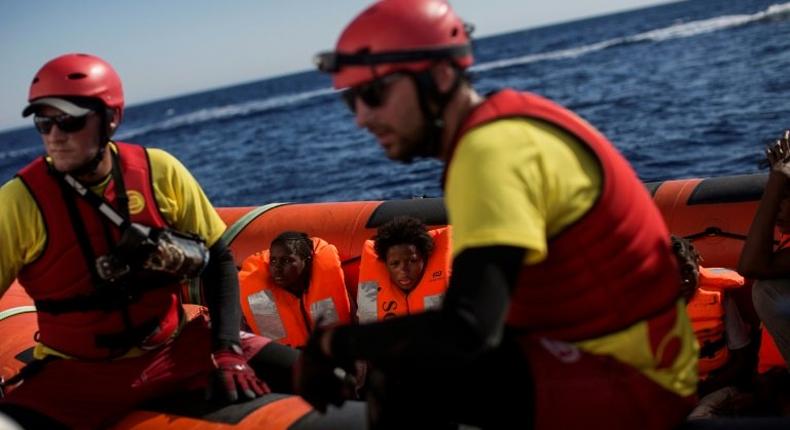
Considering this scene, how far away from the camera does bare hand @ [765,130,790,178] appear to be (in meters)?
3.04

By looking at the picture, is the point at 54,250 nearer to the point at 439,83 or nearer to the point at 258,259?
the point at 439,83

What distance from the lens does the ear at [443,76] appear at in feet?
6.07

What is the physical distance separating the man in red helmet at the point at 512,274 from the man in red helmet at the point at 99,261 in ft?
3.61

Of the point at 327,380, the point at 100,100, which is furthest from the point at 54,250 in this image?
the point at 327,380

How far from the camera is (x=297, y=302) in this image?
16.3 ft

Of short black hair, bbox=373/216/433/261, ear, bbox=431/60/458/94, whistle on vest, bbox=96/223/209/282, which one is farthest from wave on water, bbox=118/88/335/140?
ear, bbox=431/60/458/94

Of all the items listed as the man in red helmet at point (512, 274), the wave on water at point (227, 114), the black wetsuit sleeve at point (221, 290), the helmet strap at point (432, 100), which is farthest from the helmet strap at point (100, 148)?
the wave on water at point (227, 114)

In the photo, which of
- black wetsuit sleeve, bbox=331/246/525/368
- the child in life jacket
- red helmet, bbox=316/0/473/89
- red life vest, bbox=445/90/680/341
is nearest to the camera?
black wetsuit sleeve, bbox=331/246/525/368

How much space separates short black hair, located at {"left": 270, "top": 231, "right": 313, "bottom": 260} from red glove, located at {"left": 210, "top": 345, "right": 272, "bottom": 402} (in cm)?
188

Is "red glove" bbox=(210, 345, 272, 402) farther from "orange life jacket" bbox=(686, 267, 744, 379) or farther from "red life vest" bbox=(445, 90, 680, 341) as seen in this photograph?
"orange life jacket" bbox=(686, 267, 744, 379)

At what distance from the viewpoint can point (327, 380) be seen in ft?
6.54

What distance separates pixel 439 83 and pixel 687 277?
2357 millimetres

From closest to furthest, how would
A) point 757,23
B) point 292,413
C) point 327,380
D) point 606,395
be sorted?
point 606,395 < point 327,380 < point 292,413 < point 757,23

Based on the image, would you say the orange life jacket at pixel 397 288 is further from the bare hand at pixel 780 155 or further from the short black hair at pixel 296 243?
the bare hand at pixel 780 155
